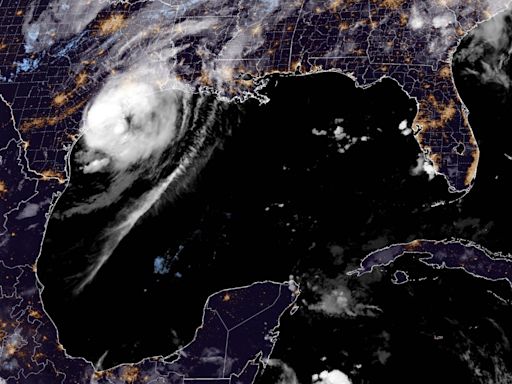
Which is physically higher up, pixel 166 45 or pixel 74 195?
pixel 166 45

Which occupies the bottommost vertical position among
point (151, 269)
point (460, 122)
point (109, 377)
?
point (109, 377)

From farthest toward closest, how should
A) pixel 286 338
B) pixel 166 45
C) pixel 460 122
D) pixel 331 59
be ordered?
pixel 166 45, pixel 331 59, pixel 460 122, pixel 286 338

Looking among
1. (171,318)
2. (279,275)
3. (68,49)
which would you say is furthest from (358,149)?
(68,49)

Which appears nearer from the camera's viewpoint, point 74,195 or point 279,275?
point 279,275

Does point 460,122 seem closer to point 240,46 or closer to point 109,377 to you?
point 240,46
